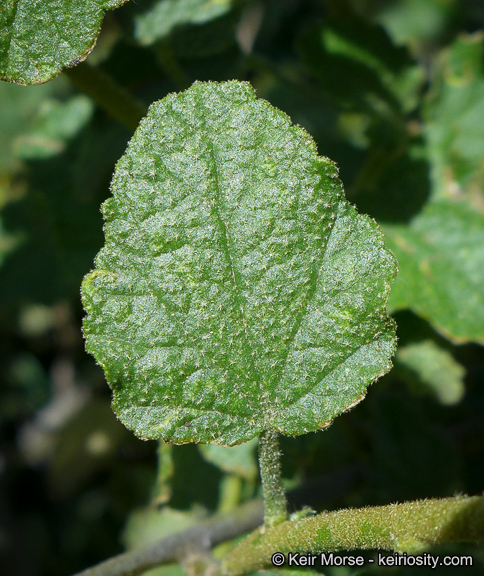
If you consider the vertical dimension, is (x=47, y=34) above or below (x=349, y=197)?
above

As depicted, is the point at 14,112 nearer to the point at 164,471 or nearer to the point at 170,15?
the point at 170,15

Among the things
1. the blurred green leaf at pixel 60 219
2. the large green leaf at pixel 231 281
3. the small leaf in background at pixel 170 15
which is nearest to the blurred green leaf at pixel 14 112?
the blurred green leaf at pixel 60 219

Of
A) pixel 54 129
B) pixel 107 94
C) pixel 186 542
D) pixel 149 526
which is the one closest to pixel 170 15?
pixel 107 94

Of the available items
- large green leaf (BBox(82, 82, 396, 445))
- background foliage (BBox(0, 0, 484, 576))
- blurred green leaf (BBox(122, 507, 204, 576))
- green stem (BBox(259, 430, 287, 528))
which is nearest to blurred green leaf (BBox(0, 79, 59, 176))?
background foliage (BBox(0, 0, 484, 576))

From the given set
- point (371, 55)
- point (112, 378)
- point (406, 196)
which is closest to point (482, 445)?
point (406, 196)

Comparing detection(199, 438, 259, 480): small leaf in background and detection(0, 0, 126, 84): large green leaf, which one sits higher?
detection(0, 0, 126, 84): large green leaf

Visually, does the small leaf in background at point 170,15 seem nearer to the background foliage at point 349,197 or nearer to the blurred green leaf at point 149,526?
the background foliage at point 349,197

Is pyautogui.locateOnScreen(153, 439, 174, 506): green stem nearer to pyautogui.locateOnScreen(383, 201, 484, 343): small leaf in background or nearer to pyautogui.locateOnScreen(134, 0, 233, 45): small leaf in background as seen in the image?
pyautogui.locateOnScreen(383, 201, 484, 343): small leaf in background

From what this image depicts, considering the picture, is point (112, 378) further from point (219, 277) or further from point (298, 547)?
point (298, 547)
